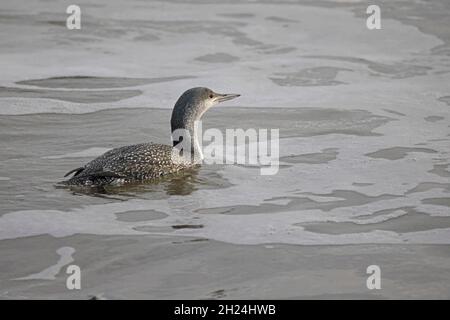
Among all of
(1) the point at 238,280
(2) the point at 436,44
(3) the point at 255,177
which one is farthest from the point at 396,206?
(2) the point at 436,44

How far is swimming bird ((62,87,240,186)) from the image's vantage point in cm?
805

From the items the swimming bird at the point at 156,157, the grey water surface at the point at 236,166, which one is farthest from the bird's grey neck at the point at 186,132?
the grey water surface at the point at 236,166

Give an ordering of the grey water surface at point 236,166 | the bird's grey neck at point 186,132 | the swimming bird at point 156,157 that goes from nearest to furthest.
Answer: the grey water surface at point 236,166
the swimming bird at point 156,157
the bird's grey neck at point 186,132

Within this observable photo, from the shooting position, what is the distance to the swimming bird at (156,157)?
26.4 ft

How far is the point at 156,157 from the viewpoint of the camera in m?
8.41

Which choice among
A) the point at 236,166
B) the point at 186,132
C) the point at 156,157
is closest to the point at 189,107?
the point at 186,132

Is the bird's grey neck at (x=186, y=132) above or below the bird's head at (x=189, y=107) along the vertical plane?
below

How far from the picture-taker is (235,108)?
10789 millimetres

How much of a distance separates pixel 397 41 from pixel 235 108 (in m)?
3.77

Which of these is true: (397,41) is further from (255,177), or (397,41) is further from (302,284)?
(302,284)

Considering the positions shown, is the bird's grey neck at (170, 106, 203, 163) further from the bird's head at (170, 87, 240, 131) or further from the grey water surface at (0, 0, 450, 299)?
the grey water surface at (0, 0, 450, 299)

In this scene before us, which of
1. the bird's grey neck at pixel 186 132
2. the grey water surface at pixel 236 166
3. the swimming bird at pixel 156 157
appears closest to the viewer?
the grey water surface at pixel 236 166

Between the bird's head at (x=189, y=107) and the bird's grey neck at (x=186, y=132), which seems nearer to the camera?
the bird's grey neck at (x=186, y=132)

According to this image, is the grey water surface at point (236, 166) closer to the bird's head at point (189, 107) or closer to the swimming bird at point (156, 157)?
the swimming bird at point (156, 157)
